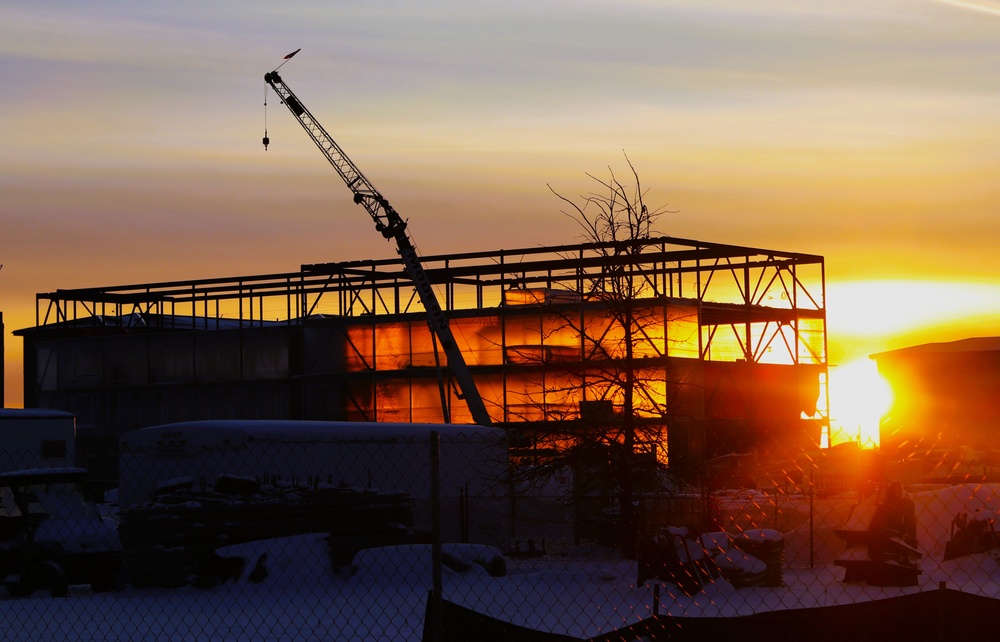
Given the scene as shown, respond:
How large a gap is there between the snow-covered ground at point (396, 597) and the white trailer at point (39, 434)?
18.8 meters

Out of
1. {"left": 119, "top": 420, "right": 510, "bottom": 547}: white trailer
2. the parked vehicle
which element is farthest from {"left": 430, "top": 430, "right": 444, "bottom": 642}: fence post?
{"left": 119, "top": 420, "right": 510, "bottom": 547}: white trailer

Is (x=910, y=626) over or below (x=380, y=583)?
over

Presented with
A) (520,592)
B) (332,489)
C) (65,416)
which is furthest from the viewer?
(65,416)

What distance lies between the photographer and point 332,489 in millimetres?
25672

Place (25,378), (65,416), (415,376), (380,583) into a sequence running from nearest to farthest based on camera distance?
(380,583) < (65,416) < (415,376) < (25,378)

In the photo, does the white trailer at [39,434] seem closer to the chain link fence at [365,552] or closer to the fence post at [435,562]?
the chain link fence at [365,552]

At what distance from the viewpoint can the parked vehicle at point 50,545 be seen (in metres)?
22.0

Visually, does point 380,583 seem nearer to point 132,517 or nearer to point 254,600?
point 254,600

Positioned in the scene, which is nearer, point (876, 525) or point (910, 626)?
point (910, 626)

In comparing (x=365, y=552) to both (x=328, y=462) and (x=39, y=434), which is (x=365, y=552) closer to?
(x=328, y=462)

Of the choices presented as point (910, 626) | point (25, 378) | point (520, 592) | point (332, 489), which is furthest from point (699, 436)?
point (910, 626)

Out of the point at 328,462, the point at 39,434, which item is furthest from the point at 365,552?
the point at 39,434

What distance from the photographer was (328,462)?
29.8 meters

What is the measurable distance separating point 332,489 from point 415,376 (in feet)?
135
